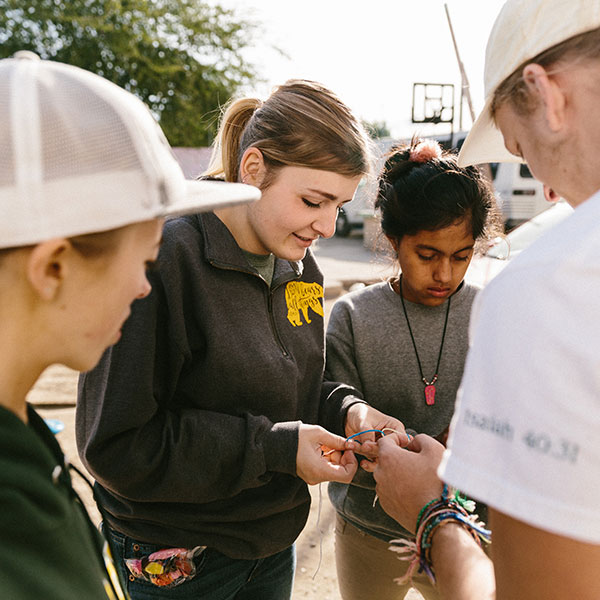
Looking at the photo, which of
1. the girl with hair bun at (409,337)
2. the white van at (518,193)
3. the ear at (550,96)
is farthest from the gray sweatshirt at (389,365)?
the white van at (518,193)

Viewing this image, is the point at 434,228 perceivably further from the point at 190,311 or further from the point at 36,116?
the point at 36,116

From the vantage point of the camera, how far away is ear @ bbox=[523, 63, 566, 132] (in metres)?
1.04

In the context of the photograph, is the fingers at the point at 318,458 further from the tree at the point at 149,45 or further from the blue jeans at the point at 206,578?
the tree at the point at 149,45

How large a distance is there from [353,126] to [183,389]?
0.96 meters

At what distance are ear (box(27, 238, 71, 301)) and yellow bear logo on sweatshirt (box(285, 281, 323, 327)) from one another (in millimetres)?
1027

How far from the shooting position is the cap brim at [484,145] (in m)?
1.52

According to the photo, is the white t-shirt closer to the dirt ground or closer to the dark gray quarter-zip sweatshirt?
the dark gray quarter-zip sweatshirt

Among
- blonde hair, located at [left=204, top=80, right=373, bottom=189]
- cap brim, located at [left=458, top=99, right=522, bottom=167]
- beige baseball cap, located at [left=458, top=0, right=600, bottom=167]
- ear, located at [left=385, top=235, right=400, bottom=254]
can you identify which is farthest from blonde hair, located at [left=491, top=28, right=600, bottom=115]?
ear, located at [left=385, top=235, right=400, bottom=254]

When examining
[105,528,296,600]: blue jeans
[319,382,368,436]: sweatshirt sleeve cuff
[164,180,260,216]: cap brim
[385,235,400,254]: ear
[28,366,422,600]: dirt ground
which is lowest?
[28,366,422,600]: dirt ground

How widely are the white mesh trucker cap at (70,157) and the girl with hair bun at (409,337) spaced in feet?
4.70

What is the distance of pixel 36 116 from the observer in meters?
0.82

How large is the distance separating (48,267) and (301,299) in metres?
1.14

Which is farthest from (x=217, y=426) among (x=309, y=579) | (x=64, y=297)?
(x=309, y=579)

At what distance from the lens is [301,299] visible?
1.96 m
